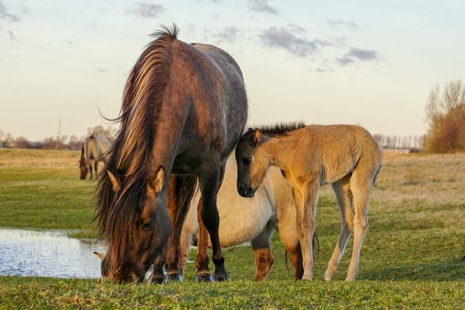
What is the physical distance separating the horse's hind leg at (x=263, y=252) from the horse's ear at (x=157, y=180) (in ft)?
17.2

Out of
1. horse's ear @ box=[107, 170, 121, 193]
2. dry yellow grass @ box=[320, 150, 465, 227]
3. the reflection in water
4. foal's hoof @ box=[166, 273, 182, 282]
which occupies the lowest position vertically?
the reflection in water

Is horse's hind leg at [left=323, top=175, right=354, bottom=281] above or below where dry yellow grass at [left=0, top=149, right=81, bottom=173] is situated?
above

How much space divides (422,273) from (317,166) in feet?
13.7

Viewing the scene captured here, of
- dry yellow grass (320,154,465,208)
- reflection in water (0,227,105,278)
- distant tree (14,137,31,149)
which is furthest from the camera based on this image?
distant tree (14,137,31,149)

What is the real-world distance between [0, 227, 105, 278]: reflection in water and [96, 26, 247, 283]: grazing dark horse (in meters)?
4.94

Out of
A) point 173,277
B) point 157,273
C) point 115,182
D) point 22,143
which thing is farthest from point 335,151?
point 22,143

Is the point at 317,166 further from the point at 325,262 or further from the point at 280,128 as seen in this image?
the point at 325,262

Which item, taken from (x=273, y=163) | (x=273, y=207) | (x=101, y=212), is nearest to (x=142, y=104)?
(x=101, y=212)

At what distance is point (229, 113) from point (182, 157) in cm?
133

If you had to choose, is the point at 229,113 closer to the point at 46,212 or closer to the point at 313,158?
the point at 313,158

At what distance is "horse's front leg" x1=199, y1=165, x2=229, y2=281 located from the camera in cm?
796

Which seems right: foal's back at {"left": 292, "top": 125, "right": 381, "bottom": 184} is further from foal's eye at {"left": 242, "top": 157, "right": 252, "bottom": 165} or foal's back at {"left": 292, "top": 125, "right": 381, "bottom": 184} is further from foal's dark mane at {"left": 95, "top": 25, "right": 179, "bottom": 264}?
foal's dark mane at {"left": 95, "top": 25, "right": 179, "bottom": 264}

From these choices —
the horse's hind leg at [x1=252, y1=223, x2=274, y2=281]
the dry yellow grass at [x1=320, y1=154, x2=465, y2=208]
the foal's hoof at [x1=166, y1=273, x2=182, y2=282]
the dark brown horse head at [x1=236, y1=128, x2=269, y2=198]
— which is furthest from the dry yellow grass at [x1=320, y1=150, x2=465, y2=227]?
the foal's hoof at [x1=166, y1=273, x2=182, y2=282]

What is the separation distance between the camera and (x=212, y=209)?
27.3 ft
